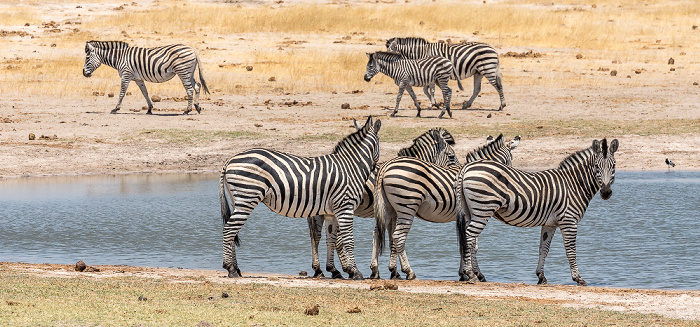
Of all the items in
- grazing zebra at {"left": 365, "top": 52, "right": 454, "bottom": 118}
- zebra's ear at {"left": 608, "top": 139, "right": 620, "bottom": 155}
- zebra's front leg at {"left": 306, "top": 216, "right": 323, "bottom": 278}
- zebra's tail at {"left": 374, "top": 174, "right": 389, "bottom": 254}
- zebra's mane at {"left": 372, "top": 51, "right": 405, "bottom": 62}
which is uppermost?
zebra's mane at {"left": 372, "top": 51, "right": 405, "bottom": 62}

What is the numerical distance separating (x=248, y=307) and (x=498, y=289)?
3.10m

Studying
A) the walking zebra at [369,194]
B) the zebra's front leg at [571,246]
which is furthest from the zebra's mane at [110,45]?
the zebra's front leg at [571,246]

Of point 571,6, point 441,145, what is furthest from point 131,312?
point 571,6

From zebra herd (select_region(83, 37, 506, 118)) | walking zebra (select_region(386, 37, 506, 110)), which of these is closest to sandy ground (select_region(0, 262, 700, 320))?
zebra herd (select_region(83, 37, 506, 118))

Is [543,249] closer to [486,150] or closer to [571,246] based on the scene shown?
[571,246]

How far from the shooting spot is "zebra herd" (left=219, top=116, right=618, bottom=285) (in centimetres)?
1086

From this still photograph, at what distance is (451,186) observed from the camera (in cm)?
1141

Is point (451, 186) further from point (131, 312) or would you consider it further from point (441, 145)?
point (131, 312)

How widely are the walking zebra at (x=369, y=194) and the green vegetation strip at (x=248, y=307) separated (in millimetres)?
1736

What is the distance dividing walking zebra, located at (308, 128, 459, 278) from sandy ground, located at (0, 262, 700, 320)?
45 centimetres

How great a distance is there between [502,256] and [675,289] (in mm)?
2778

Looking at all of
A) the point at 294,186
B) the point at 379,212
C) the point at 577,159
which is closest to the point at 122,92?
the point at 294,186

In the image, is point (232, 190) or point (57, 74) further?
point (57, 74)

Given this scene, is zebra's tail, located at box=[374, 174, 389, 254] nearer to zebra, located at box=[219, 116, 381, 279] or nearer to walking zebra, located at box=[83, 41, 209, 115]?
zebra, located at box=[219, 116, 381, 279]
